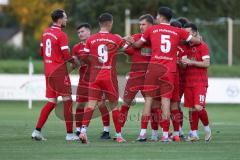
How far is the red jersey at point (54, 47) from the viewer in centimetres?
1631

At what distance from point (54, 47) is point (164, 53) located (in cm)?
218

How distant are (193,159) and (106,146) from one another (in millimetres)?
2458

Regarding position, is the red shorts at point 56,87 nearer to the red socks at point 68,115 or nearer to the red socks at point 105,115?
the red socks at point 68,115

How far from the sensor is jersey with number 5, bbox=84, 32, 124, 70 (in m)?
15.8

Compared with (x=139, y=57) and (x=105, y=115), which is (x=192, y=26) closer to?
(x=139, y=57)

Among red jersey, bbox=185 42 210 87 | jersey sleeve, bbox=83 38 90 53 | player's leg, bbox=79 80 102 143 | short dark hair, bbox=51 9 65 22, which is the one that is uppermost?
short dark hair, bbox=51 9 65 22

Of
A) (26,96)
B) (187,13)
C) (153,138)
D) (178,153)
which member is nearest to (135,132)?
(153,138)

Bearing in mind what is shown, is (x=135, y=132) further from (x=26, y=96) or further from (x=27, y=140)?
(x=26, y=96)

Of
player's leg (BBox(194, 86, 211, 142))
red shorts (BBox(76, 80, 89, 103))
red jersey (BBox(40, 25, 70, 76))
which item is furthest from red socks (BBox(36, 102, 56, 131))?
player's leg (BBox(194, 86, 211, 142))

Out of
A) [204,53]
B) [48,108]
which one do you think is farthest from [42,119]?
[204,53]

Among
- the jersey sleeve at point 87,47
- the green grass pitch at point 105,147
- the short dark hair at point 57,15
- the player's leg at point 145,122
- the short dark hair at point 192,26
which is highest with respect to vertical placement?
the short dark hair at point 57,15

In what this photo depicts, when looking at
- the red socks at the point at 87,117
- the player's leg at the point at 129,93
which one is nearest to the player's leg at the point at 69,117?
the red socks at the point at 87,117

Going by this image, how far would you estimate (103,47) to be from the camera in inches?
623

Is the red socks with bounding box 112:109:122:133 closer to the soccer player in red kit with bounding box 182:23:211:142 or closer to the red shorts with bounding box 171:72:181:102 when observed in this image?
the red shorts with bounding box 171:72:181:102
